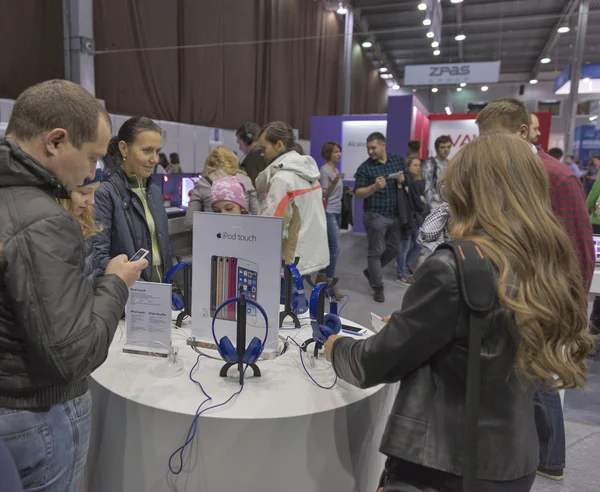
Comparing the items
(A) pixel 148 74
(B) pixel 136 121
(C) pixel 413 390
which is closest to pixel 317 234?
(B) pixel 136 121

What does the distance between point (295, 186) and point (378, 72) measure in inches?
662

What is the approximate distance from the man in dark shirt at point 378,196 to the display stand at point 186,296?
2.77 metres

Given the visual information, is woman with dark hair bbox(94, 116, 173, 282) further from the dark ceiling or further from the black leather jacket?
the dark ceiling

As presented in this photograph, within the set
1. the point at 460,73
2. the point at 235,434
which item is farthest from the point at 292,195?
the point at 460,73

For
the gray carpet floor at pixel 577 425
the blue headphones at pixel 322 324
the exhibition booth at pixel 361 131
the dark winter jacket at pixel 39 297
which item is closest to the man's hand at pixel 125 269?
the dark winter jacket at pixel 39 297

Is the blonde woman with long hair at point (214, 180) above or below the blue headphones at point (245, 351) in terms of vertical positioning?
above

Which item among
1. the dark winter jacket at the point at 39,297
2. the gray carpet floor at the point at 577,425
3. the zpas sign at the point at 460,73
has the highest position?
the zpas sign at the point at 460,73

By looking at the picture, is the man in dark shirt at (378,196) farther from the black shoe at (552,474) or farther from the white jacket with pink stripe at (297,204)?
the black shoe at (552,474)

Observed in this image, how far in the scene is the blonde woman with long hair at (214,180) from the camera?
3.05 metres

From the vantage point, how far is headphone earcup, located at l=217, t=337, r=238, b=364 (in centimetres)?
133

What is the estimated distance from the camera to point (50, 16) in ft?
17.7

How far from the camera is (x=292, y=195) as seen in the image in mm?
Result: 2816

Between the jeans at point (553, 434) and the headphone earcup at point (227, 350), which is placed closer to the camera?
the headphone earcup at point (227, 350)

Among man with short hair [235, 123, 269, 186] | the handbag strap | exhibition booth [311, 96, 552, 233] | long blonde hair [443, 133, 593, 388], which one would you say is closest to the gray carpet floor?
long blonde hair [443, 133, 593, 388]
